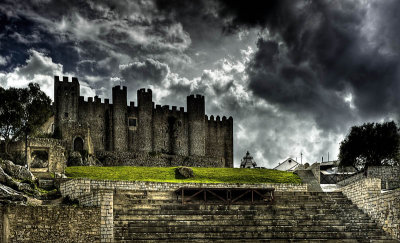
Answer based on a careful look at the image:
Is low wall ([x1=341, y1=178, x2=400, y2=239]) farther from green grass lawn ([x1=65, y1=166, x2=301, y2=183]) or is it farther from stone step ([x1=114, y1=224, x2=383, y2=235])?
green grass lawn ([x1=65, y1=166, x2=301, y2=183])

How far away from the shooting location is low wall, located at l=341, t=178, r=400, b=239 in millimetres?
30297

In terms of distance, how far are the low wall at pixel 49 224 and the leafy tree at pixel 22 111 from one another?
20.7m

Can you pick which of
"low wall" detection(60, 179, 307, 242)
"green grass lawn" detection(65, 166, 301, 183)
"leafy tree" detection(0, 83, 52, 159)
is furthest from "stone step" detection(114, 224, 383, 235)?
"leafy tree" detection(0, 83, 52, 159)

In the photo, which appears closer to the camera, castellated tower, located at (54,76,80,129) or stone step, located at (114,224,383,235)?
stone step, located at (114,224,383,235)

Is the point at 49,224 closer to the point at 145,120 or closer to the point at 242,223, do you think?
the point at 242,223

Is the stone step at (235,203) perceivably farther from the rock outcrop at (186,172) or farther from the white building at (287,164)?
the white building at (287,164)

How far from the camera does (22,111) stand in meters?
49.1

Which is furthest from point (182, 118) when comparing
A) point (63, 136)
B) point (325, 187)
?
point (325, 187)

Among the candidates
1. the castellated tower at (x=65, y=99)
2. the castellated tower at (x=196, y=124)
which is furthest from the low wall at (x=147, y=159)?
the castellated tower at (x=65, y=99)

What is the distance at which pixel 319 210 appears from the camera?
107ft

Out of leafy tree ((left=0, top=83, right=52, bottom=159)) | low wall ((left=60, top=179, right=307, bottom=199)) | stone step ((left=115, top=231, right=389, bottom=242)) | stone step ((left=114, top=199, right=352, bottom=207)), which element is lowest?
stone step ((left=115, top=231, right=389, bottom=242))

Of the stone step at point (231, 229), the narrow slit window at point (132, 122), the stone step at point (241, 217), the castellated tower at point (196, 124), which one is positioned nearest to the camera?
the stone step at point (231, 229)

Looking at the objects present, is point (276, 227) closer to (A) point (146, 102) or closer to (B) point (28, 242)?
(B) point (28, 242)

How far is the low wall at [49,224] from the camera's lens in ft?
87.0
